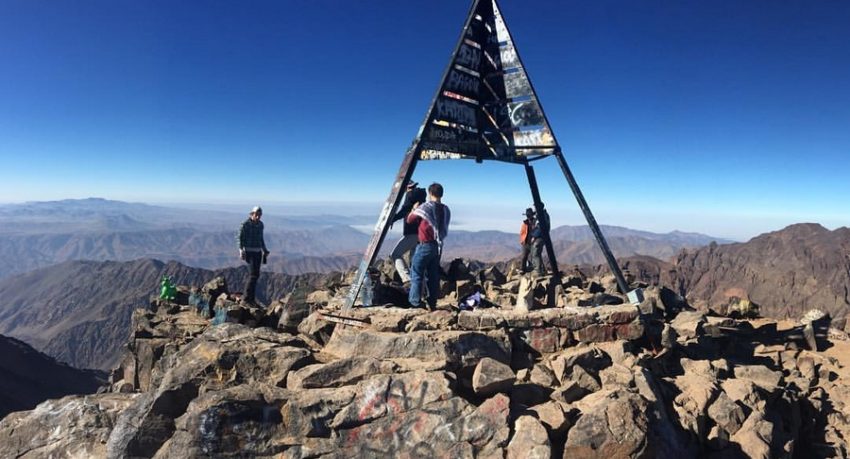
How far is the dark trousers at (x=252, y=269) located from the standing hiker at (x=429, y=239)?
539 centimetres

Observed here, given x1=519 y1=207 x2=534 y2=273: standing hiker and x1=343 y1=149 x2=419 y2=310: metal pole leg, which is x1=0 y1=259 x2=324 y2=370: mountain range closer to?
x1=519 y1=207 x2=534 y2=273: standing hiker

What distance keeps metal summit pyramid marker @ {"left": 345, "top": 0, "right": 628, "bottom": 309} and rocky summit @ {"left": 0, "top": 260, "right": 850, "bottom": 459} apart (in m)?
2.67

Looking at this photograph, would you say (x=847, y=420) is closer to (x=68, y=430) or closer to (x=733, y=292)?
(x=68, y=430)

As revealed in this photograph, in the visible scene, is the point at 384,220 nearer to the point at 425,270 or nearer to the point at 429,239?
the point at 429,239

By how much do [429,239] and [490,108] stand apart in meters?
3.50

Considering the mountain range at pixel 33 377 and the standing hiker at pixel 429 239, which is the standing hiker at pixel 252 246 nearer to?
the standing hiker at pixel 429 239

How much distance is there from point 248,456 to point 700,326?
858 centimetres

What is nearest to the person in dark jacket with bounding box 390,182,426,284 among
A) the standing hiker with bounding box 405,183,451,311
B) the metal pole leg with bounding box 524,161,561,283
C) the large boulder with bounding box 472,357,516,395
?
the standing hiker with bounding box 405,183,451,311

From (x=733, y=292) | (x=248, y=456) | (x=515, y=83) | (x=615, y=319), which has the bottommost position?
(x=733, y=292)

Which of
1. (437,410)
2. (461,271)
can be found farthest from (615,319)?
(461,271)

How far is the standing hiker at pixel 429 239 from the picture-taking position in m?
8.16

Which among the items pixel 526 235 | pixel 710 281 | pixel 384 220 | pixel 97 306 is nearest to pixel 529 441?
pixel 384 220

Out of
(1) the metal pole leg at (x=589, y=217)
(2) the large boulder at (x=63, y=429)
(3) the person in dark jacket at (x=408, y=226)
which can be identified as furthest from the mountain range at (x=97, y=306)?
(2) the large boulder at (x=63, y=429)

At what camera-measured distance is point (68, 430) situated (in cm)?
580
